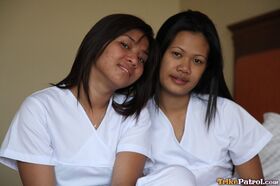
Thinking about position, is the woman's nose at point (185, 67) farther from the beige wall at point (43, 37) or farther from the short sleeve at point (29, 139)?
the beige wall at point (43, 37)

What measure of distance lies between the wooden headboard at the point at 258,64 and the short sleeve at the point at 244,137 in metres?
0.54

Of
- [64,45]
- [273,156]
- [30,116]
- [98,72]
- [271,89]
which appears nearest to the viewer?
[30,116]

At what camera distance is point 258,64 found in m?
1.74

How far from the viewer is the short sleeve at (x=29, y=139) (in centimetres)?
97

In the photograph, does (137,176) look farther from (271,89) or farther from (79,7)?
(79,7)

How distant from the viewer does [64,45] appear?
1971 mm

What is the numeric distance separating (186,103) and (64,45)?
97 cm

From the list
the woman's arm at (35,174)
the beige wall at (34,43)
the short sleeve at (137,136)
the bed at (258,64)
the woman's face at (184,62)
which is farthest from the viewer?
the beige wall at (34,43)

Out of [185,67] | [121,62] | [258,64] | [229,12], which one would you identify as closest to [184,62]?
[185,67]

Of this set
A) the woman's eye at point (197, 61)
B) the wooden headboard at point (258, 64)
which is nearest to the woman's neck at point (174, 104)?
the woman's eye at point (197, 61)

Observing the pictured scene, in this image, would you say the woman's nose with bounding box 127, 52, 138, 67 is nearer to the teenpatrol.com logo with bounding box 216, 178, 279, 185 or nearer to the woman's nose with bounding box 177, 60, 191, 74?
the woman's nose with bounding box 177, 60, 191, 74

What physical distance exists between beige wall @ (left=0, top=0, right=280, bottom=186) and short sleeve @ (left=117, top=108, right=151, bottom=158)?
93 cm

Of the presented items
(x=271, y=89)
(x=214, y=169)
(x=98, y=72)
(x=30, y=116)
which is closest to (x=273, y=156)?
(x=214, y=169)

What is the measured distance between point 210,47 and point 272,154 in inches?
19.0
